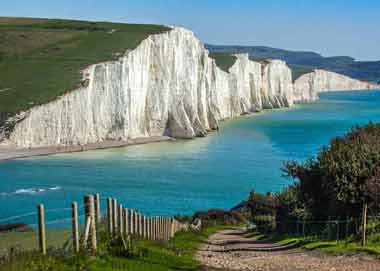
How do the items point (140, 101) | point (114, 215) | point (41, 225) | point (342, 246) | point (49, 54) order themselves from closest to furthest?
point (41, 225) < point (114, 215) < point (342, 246) < point (140, 101) < point (49, 54)

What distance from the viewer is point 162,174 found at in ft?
196

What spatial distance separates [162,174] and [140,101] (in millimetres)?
33868

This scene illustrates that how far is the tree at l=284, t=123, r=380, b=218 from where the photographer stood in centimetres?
1873

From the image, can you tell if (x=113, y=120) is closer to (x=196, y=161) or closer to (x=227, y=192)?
(x=196, y=161)

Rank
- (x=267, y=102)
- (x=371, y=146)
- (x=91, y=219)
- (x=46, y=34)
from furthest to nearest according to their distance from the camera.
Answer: (x=267, y=102) → (x=46, y=34) → (x=371, y=146) → (x=91, y=219)

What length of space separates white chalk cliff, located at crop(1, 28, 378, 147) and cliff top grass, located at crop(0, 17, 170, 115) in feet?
5.71

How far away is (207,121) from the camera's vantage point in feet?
362

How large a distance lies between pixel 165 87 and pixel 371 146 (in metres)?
79.5

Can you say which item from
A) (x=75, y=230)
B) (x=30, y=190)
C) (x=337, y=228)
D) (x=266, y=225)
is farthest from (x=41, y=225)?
(x=30, y=190)

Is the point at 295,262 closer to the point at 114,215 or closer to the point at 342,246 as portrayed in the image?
the point at 342,246

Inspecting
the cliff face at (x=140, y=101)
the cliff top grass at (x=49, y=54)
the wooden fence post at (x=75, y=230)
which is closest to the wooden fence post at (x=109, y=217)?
the wooden fence post at (x=75, y=230)

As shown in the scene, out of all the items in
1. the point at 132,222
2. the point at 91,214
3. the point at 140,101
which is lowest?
the point at 140,101

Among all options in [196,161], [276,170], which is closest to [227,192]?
[276,170]

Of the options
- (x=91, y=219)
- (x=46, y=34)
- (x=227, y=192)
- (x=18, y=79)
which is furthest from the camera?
(x=46, y=34)
